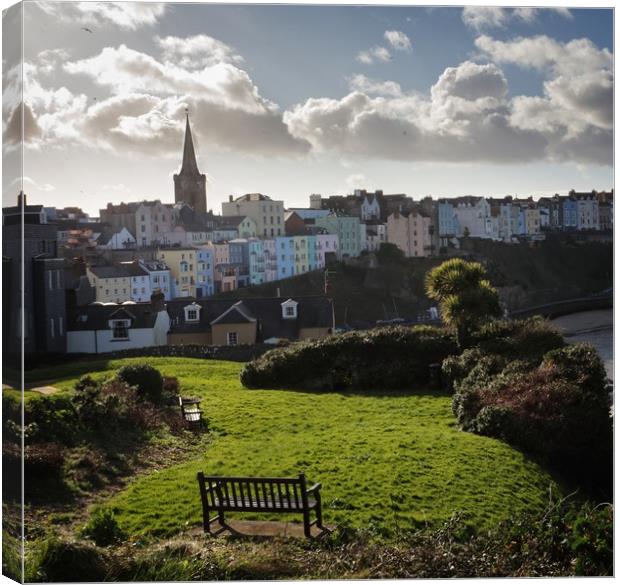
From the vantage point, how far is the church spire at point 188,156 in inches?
376

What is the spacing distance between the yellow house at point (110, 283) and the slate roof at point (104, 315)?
9cm

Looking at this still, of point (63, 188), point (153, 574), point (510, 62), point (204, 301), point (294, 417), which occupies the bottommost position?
point (153, 574)

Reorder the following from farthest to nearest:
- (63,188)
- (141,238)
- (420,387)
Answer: (420,387) < (141,238) < (63,188)

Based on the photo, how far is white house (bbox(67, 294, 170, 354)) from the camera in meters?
9.74

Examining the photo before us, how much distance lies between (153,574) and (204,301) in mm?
2937

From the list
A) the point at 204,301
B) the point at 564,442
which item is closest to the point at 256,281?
the point at 204,301

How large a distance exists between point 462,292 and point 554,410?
1.78 metres

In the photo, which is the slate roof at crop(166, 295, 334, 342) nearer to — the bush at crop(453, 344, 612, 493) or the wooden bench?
the wooden bench

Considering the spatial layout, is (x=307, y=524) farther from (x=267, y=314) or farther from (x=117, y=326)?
(x=117, y=326)

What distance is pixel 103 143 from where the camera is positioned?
372 inches

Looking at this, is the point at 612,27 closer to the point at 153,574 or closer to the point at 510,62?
the point at 510,62

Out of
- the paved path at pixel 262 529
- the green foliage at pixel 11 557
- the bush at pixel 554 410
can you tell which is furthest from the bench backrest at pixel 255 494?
the bush at pixel 554 410

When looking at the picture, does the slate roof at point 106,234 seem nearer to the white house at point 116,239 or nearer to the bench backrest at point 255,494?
the white house at point 116,239

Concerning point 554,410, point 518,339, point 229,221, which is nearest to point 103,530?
point 229,221
